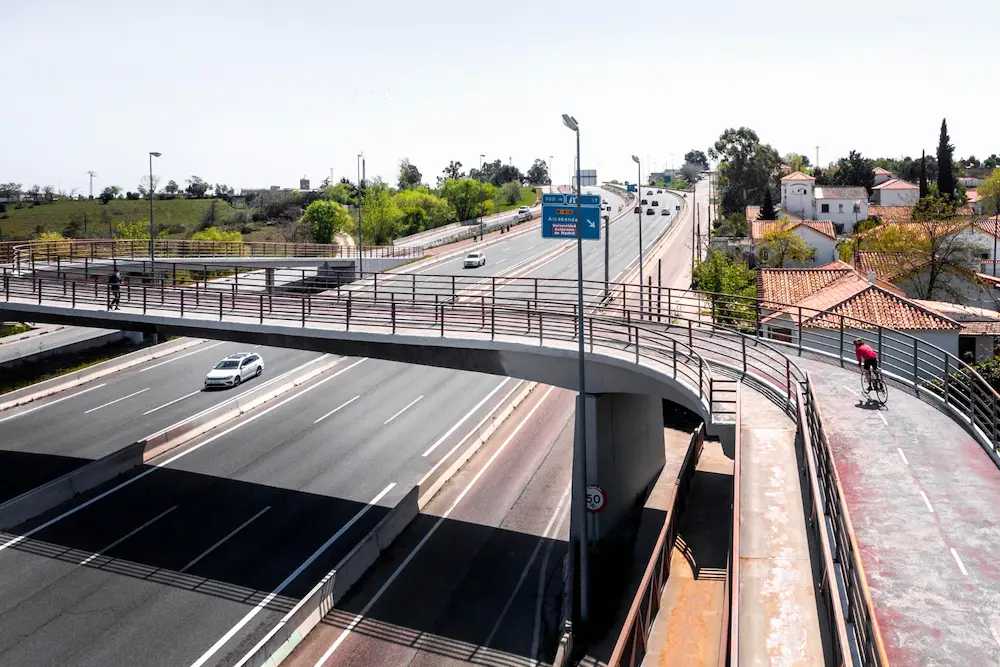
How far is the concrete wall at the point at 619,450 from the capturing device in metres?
24.5

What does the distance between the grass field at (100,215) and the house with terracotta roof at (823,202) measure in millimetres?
83232

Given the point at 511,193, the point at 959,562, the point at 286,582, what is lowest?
the point at 286,582

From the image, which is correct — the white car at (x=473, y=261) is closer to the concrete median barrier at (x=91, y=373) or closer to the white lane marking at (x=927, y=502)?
the concrete median barrier at (x=91, y=373)

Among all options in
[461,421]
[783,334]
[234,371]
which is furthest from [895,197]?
[234,371]

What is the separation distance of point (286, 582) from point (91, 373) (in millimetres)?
24454

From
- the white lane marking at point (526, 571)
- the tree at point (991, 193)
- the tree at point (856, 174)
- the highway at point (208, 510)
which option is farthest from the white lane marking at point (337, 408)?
the tree at point (856, 174)

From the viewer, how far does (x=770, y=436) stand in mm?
16469

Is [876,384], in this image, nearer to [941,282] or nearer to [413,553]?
[413,553]

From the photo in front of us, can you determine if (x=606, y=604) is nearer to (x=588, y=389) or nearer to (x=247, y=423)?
(x=588, y=389)

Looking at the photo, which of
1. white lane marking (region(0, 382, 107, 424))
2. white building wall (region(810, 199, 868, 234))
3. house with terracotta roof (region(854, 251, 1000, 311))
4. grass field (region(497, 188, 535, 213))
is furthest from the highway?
grass field (region(497, 188, 535, 213))

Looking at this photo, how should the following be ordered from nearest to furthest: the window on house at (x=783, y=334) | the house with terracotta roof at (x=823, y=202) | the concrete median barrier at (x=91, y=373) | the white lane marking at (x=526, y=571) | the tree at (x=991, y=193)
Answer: the white lane marking at (x=526, y=571), the window on house at (x=783, y=334), the concrete median barrier at (x=91, y=373), the house with terracotta roof at (x=823, y=202), the tree at (x=991, y=193)

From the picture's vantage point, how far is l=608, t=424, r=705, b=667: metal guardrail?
1588 centimetres

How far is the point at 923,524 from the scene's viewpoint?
40.9 ft

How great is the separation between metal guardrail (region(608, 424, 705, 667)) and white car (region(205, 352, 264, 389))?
22.9m
